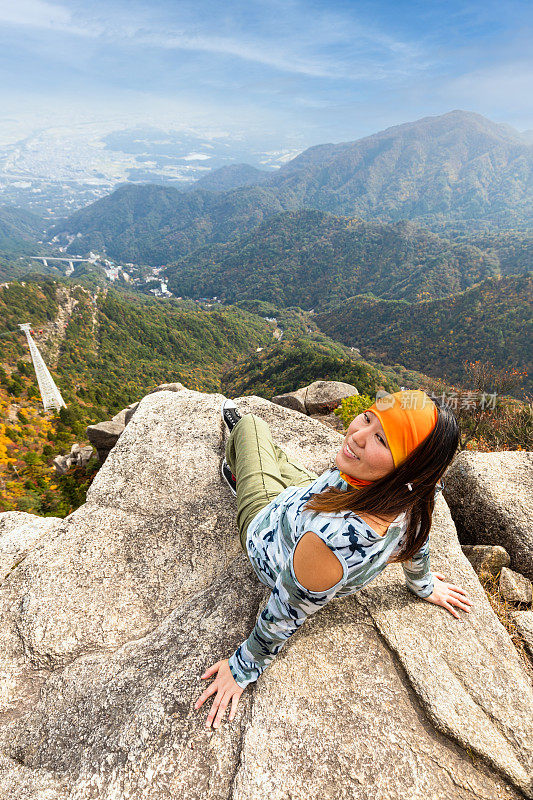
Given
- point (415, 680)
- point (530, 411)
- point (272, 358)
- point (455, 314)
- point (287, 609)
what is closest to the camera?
point (287, 609)

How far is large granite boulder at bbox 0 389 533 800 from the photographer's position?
8.54 ft

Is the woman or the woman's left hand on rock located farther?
the woman's left hand on rock

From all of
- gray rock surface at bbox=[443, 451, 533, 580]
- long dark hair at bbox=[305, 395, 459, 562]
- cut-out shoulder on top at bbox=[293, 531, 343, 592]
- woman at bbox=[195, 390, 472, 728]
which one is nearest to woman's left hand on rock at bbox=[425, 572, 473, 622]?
woman at bbox=[195, 390, 472, 728]

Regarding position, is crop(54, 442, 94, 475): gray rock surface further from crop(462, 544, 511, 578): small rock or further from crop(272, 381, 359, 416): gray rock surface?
crop(462, 544, 511, 578): small rock

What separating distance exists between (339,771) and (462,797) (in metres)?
0.84

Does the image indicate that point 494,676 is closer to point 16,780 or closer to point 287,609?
point 287,609

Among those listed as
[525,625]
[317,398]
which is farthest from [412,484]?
[317,398]

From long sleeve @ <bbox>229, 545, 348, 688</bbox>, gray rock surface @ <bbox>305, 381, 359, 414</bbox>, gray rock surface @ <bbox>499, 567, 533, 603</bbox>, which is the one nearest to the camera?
long sleeve @ <bbox>229, 545, 348, 688</bbox>

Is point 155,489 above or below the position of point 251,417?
below

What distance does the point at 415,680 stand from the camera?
3074mm

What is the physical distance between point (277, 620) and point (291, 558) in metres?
0.58

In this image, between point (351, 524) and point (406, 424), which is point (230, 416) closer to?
point (351, 524)

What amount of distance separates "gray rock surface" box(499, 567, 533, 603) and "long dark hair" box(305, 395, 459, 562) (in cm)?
285

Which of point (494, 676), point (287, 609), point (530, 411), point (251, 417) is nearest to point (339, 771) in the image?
point (287, 609)
